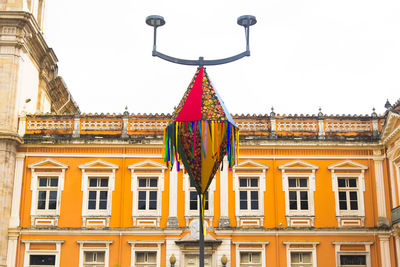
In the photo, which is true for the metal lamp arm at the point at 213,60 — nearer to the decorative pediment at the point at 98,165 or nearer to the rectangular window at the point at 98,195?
the decorative pediment at the point at 98,165

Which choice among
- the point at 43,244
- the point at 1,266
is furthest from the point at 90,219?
the point at 1,266

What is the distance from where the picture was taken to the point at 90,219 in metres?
22.0

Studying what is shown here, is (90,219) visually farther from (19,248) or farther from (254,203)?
(254,203)

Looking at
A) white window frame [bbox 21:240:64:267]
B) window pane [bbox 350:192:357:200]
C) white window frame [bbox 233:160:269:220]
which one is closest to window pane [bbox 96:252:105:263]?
white window frame [bbox 21:240:64:267]

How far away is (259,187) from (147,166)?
442cm

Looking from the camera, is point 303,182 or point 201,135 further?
point 303,182

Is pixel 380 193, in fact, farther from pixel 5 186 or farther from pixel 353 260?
pixel 5 186

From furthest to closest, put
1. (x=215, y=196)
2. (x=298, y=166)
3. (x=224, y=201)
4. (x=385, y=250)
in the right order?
(x=298, y=166) < (x=215, y=196) < (x=224, y=201) < (x=385, y=250)

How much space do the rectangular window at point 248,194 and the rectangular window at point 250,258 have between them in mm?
1733

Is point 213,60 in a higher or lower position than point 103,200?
higher

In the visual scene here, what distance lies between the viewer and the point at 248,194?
73.9ft

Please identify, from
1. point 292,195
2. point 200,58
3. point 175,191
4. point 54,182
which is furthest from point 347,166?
point 200,58

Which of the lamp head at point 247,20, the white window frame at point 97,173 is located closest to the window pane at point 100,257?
the white window frame at point 97,173

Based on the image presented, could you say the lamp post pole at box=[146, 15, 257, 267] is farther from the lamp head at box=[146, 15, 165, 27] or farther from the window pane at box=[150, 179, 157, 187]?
the window pane at box=[150, 179, 157, 187]
